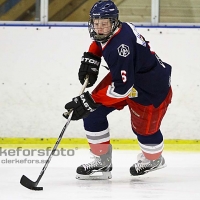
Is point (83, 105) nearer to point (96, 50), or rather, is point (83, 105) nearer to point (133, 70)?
point (133, 70)

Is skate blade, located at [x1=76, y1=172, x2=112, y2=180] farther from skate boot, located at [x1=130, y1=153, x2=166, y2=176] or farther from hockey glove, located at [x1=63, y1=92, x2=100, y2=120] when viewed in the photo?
hockey glove, located at [x1=63, y1=92, x2=100, y2=120]

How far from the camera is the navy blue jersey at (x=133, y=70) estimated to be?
3.18 meters

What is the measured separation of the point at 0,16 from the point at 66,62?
67 centimetres

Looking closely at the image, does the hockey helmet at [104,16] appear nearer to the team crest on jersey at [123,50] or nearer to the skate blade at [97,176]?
the team crest on jersey at [123,50]

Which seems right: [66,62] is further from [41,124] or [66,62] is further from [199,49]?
[199,49]

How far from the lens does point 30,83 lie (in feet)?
16.5

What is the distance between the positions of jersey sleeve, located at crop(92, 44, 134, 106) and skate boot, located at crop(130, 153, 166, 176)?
0.60 meters

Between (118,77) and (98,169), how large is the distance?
0.67 m

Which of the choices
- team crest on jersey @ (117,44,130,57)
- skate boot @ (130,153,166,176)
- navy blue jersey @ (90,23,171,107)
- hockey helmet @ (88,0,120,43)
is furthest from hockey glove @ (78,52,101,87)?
skate boot @ (130,153,166,176)

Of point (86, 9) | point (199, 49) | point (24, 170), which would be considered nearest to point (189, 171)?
point (24, 170)

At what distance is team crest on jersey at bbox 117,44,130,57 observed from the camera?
3.16 m

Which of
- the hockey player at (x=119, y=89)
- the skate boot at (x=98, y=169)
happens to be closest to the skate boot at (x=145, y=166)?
the hockey player at (x=119, y=89)

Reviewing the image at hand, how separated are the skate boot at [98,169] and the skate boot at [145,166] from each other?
160 millimetres

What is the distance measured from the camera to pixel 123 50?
3174 mm
